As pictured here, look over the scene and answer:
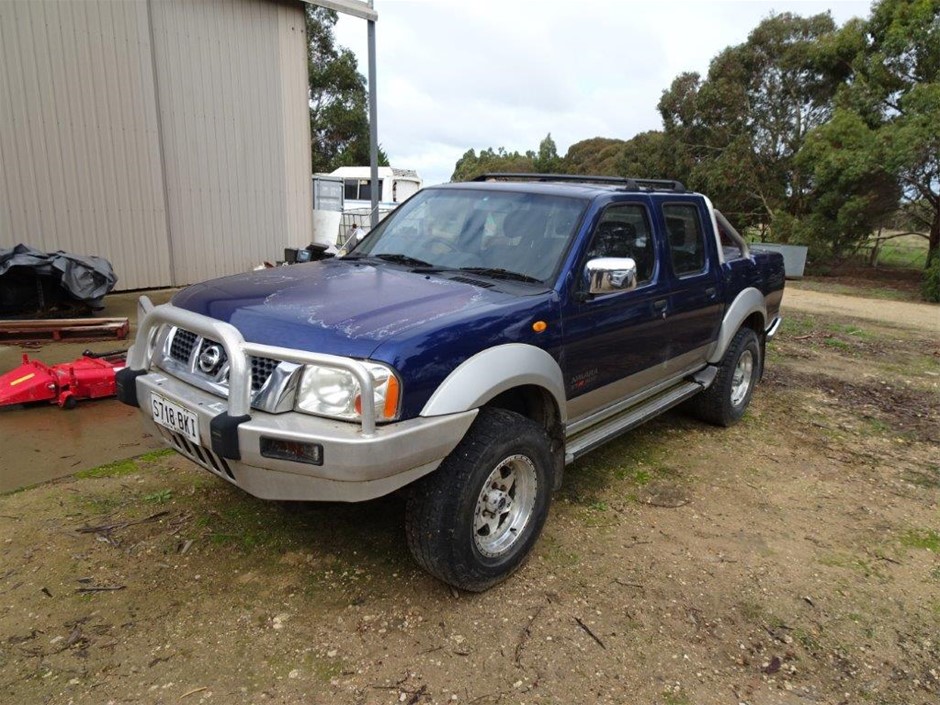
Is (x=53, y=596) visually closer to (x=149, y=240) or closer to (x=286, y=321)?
(x=286, y=321)

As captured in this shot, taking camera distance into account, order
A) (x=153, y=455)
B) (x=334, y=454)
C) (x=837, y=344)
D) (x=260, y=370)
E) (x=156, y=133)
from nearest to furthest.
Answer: (x=334, y=454) → (x=260, y=370) → (x=153, y=455) → (x=837, y=344) → (x=156, y=133)

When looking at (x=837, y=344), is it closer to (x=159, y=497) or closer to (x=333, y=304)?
(x=333, y=304)

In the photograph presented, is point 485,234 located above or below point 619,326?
A: above

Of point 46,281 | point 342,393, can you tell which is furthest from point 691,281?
point 46,281

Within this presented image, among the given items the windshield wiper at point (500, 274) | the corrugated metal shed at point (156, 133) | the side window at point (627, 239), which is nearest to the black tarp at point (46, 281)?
the corrugated metal shed at point (156, 133)

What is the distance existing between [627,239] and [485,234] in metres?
0.86

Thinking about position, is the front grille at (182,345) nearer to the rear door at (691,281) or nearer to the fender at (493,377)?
the fender at (493,377)

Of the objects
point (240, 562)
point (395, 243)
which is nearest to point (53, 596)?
point (240, 562)

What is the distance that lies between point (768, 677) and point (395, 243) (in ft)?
9.51

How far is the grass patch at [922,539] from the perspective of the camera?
3.59m

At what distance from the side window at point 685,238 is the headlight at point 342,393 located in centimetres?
248

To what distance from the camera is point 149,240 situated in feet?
30.9

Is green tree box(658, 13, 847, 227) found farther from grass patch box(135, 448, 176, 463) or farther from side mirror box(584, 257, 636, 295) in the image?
grass patch box(135, 448, 176, 463)

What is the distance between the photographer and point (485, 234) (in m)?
3.68
